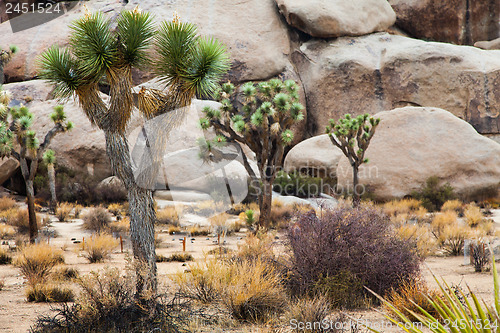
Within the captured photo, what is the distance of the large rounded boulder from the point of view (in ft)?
64.8

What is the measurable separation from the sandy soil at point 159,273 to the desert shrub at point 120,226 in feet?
2.78

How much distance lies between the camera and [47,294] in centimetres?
697

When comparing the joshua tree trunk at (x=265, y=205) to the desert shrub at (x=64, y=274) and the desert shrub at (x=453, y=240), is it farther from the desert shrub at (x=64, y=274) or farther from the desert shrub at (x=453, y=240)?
the desert shrub at (x=64, y=274)

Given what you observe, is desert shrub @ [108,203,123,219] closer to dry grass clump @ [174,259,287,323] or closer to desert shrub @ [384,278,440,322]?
dry grass clump @ [174,259,287,323]

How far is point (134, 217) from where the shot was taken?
629 centimetres

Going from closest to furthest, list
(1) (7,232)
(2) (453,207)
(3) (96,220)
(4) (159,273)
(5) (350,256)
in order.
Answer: (5) (350,256), (4) (159,273), (1) (7,232), (3) (96,220), (2) (453,207)

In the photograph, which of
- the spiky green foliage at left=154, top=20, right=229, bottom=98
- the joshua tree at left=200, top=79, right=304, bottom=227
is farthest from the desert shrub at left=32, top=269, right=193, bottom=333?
the joshua tree at left=200, top=79, right=304, bottom=227

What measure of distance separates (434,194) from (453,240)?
9.02 metres

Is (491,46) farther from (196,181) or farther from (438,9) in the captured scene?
(196,181)

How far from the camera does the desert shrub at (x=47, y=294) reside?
697 cm

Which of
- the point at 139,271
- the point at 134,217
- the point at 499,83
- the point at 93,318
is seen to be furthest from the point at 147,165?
the point at 499,83

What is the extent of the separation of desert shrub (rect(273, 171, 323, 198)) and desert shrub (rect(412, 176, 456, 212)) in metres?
4.41

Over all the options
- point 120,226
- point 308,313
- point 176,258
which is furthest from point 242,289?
point 120,226

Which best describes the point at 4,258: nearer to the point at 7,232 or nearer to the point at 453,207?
the point at 7,232
